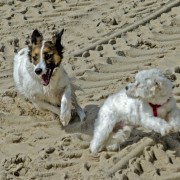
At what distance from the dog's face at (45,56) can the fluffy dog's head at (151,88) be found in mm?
1206

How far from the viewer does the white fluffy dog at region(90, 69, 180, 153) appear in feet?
16.2

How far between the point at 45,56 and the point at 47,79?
240mm

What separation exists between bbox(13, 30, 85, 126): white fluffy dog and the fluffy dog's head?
3.89 ft

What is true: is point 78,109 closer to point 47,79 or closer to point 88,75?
point 47,79

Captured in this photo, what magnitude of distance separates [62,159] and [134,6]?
4.61m

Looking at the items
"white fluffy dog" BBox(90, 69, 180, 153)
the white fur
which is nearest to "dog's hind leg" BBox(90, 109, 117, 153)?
"white fluffy dog" BBox(90, 69, 180, 153)

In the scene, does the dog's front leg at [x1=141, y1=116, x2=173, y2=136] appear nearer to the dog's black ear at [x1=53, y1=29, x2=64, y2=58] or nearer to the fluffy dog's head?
the fluffy dog's head

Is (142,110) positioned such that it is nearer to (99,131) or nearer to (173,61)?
(99,131)

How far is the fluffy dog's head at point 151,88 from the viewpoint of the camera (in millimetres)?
4922

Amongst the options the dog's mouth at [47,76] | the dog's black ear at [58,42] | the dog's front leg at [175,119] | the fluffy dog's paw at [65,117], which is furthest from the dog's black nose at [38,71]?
the dog's front leg at [175,119]

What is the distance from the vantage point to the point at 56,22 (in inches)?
368

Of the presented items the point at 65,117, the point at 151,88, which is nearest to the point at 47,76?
the point at 65,117

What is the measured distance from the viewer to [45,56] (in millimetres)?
5949

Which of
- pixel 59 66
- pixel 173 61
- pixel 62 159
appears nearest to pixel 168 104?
Result: pixel 62 159
